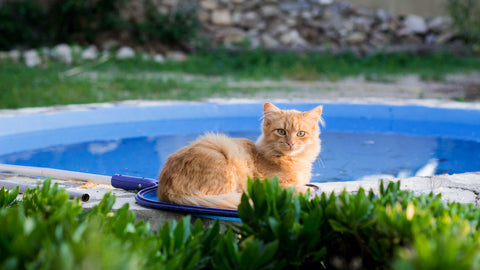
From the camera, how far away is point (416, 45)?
11.2m

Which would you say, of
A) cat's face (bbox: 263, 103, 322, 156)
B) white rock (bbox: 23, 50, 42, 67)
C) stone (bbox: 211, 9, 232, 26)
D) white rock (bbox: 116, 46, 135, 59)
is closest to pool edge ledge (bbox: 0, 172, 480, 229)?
cat's face (bbox: 263, 103, 322, 156)

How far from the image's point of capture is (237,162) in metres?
2.59

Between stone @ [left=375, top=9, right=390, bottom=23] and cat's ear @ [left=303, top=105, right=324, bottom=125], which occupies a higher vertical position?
stone @ [left=375, top=9, right=390, bottom=23]

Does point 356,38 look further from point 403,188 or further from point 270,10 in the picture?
point 403,188

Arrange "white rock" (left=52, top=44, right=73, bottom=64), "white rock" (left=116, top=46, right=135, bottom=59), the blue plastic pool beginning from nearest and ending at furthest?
the blue plastic pool, "white rock" (left=52, top=44, right=73, bottom=64), "white rock" (left=116, top=46, right=135, bottom=59)

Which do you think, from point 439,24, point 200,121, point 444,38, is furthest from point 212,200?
point 439,24

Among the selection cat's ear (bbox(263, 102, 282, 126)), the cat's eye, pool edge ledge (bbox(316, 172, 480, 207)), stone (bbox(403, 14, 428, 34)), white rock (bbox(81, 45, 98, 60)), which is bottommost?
pool edge ledge (bbox(316, 172, 480, 207))

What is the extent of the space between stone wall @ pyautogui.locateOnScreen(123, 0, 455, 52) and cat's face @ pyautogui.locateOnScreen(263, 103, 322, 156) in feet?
27.7

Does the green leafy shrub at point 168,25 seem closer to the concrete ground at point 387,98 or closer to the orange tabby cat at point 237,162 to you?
the concrete ground at point 387,98

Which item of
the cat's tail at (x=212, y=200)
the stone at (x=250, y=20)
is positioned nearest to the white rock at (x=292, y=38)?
the stone at (x=250, y=20)

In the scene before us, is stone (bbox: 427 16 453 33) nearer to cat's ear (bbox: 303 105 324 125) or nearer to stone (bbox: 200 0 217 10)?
stone (bbox: 200 0 217 10)

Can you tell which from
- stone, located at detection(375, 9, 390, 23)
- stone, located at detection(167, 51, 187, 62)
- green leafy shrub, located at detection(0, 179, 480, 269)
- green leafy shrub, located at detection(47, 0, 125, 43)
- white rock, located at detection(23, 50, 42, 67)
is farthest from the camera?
stone, located at detection(375, 9, 390, 23)

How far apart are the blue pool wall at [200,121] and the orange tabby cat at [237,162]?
300cm

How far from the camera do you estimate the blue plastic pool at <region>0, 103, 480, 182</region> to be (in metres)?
→ 4.36
